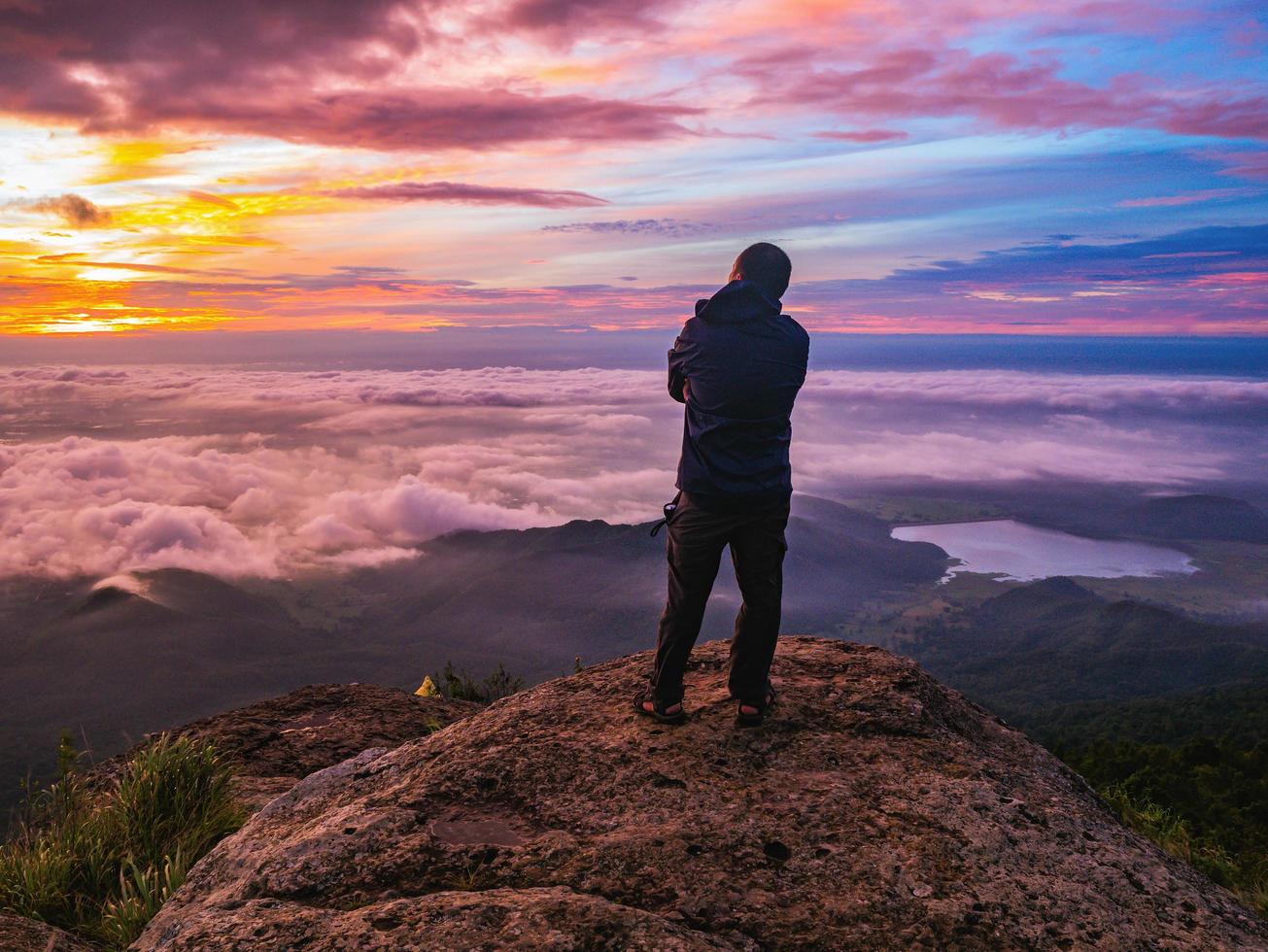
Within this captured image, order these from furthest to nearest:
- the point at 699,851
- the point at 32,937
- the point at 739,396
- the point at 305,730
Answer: the point at 305,730 → the point at 739,396 → the point at 32,937 → the point at 699,851

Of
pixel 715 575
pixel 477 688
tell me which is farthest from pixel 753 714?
pixel 477 688

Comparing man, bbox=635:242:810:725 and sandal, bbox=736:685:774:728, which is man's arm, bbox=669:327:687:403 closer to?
man, bbox=635:242:810:725

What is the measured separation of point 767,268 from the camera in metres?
5.22

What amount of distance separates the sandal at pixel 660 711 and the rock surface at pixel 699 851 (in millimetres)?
85

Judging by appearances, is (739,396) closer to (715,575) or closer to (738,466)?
(738,466)

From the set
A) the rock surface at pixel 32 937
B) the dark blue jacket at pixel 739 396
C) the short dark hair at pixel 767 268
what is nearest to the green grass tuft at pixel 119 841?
the rock surface at pixel 32 937

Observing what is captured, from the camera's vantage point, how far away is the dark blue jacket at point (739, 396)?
5.02 metres

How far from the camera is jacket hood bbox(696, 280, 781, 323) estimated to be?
5105 mm

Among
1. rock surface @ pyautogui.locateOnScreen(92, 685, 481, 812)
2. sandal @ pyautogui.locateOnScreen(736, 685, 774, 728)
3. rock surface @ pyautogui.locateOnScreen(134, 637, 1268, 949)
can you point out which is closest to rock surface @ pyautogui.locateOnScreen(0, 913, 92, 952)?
rock surface @ pyautogui.locateOnScreen(134, 637, 1268, 949)

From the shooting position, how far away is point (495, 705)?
5961 millimetres

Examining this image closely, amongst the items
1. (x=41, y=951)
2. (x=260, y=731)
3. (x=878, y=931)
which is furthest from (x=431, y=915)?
(x=260, y=731)

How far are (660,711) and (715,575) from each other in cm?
96

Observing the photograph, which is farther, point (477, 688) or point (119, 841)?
point (477, 688)

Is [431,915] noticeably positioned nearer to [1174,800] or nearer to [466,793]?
[466,793]
